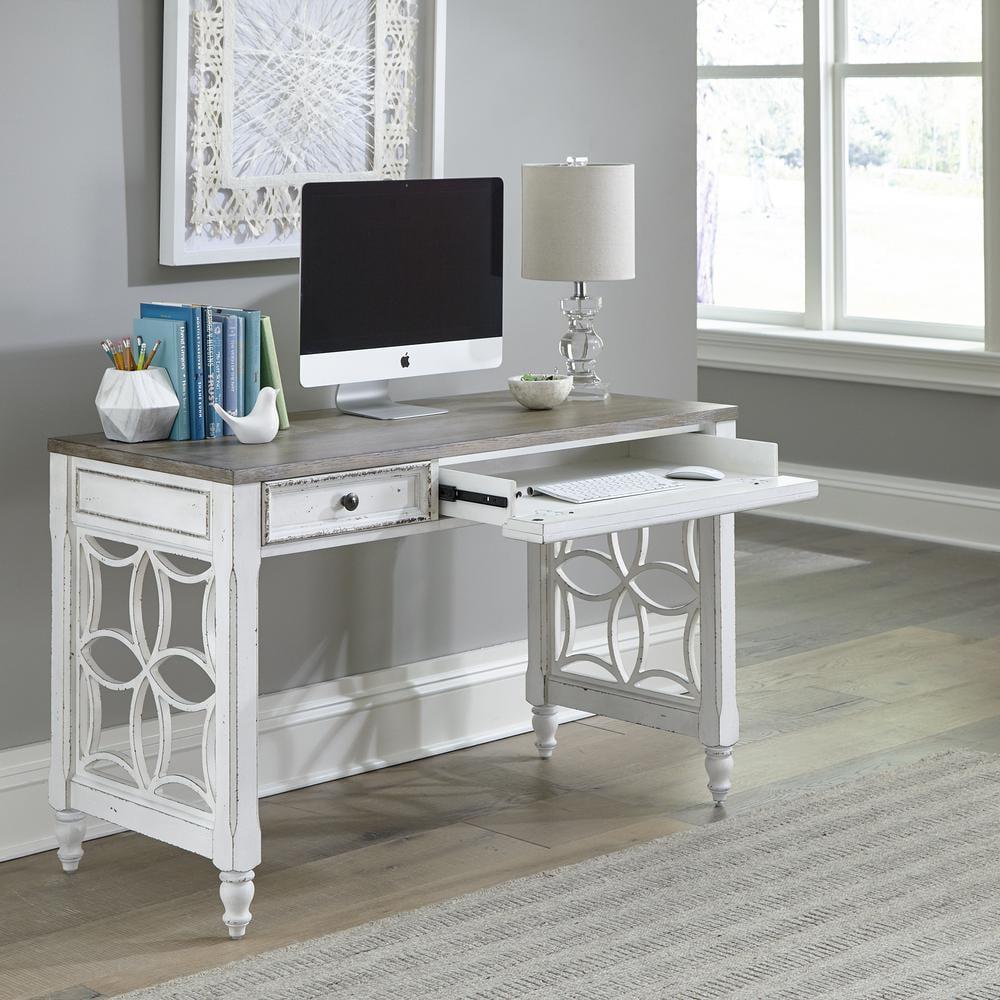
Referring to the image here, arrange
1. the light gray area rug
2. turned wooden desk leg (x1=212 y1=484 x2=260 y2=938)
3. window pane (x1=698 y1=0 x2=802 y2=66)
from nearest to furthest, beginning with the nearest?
the light gray area rug < turned wooden desk leg (x1=212 y1=484 x2=260 y2=938) < window pane (x1=698 y1=0 x2=802 y2=66)

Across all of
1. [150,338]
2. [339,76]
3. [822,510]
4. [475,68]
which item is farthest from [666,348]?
[822,510]

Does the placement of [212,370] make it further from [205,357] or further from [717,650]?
[717,650]

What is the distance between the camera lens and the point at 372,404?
3.30 metres

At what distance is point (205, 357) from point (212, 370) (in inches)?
1.0

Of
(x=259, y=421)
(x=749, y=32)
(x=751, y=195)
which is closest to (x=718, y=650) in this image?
(x=259, y=421)

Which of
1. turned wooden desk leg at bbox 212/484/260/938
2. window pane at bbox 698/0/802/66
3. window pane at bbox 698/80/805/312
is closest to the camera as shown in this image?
turned wooden desk leg at bbox 212/484/260/938

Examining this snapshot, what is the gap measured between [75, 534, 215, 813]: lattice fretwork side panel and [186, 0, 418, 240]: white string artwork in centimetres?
67

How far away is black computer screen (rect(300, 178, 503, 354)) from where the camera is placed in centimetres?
307

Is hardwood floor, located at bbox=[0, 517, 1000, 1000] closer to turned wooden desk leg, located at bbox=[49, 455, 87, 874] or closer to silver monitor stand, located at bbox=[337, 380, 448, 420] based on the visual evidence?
turned wooden desk leg, located at bbox=[49, 455, 87, 874]

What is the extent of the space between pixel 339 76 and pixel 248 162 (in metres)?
0.28

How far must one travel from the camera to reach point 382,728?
Answer: 3.62 metres

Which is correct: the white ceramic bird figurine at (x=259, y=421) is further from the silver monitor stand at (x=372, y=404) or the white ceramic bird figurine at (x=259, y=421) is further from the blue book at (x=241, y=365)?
the silver monitor stand at (x=372, y=404)

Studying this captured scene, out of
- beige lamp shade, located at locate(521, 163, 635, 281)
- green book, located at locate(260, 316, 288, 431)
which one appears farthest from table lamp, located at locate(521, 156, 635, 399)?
green book, located at locate(260, 316, 288, 431)

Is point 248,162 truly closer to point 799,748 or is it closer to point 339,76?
point 339,76
